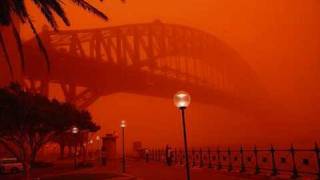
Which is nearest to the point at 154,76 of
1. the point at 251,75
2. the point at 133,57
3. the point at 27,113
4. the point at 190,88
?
the point at 133,57

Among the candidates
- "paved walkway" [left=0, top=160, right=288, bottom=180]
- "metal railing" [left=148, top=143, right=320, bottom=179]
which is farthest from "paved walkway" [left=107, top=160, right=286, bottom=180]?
"metal railing" [left=148, top=143, right=320, bottom=179]

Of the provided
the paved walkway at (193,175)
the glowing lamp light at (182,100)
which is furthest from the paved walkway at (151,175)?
the glowing lamp light at (182,100)

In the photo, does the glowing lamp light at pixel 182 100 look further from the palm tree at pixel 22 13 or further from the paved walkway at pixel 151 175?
the paved walkway at pixel 151 175

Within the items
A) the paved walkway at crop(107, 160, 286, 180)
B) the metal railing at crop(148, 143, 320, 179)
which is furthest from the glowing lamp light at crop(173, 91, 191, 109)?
the paved walkway at crop(107, 160, 286, 180)

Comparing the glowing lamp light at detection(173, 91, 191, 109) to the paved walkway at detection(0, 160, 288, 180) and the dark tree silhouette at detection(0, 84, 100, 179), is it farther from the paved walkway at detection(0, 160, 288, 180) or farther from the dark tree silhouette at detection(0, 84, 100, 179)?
the dark tree silhouette at detection(0, 84, 100, 179)

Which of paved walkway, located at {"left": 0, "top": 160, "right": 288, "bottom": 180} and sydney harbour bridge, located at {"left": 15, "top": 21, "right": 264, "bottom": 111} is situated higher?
sydney harbour bridge, located at {"left": 15, "top": 21, "right": 264, "bottom": 111}

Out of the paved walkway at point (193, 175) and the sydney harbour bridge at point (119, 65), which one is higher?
the sydney harbour bridge at point (119, 65)

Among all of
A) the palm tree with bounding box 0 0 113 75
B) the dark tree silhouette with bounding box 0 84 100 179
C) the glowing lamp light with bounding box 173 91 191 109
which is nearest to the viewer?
the palm tree with bounding box 0 0 113 75

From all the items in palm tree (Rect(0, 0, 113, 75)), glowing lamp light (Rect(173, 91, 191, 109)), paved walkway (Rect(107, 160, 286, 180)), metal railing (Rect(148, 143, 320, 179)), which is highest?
palm tree (Rect(0, 0, 113, 75))

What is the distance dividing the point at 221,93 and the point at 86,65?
92.0 feet

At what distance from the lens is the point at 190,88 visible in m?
53.4

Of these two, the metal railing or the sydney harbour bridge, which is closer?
the metal railing

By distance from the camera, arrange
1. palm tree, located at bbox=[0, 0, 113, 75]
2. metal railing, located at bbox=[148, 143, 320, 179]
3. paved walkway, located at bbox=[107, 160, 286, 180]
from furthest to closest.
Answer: paved walkway, located at bbox=[107, 160, 286, 180] → metal railing, located at bbox=[148, 143, 320, 179] → palm tree, located at bbox=[0, 0, 113, 75]

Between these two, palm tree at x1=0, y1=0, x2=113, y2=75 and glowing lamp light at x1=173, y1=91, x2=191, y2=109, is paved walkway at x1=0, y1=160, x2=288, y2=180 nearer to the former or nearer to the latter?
glowing lamp light at x1=173, y1=91, x2=191, y2=109
